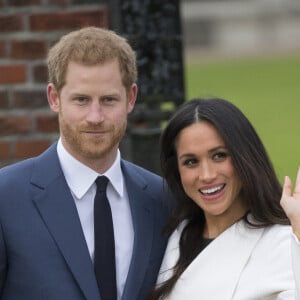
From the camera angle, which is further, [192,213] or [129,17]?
[129,17]

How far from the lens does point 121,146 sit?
17.1ft

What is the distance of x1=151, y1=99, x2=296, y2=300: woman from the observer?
404 centimetres

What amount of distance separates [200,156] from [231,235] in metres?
0.31

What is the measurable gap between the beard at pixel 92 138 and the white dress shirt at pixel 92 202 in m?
0.09

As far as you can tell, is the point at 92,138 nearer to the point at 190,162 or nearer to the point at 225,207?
the point at 190,162

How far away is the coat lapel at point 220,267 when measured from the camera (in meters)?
4.04

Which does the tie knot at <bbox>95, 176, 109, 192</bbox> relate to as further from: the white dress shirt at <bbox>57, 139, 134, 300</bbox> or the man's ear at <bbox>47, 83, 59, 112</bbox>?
the man's ear at <bbox>47, 83, 59, 112</bbox>

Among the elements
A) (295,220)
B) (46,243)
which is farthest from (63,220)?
(295,220)

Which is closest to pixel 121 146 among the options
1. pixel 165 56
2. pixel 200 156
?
pixel 165 56

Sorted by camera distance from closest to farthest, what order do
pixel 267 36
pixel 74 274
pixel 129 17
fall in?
pixel 74 274
pixel 129 17
pixel 267 36

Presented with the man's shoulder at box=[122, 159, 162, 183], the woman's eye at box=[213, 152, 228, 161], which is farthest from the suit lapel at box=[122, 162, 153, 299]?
the woman's eye at box=[213, 152, 228, 161]

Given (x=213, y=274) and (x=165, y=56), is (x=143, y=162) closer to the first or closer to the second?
(x=165, y=56)

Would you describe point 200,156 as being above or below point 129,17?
below

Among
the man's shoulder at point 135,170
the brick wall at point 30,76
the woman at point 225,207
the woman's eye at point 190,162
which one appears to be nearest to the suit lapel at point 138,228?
the man's shoulder at point 135,170
